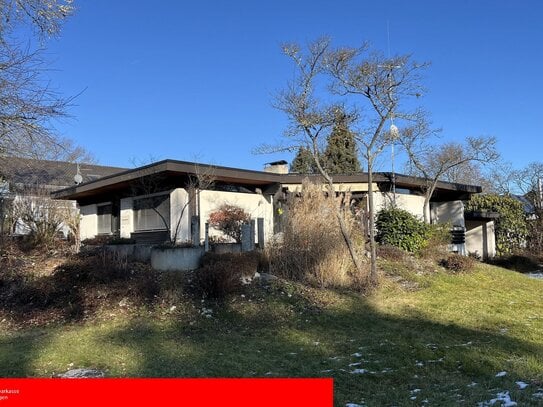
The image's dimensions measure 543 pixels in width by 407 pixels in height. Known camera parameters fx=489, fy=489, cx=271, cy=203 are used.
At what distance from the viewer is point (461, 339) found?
742 cm

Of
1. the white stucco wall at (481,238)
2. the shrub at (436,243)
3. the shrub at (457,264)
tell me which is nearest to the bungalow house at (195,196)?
the white stucco wall at (481,238)

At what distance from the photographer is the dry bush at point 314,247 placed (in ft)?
37.0

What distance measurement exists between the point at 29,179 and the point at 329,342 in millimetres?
22931

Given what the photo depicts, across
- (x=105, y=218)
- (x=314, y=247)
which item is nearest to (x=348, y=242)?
(x=314, y=247)

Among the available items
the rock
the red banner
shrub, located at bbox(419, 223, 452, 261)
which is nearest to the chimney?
shrub, located at bbox(419, 223, 452, 261)

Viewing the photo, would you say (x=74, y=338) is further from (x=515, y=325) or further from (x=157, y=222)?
(x=157, y=222)

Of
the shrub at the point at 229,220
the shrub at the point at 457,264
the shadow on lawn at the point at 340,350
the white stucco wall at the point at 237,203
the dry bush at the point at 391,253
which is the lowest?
the shadow on lawn at the point at 340,350

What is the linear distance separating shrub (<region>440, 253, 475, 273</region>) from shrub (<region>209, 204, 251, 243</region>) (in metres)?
6.41

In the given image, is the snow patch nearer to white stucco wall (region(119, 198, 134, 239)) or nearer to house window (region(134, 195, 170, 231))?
house window (region(134, 195, 170, 231))

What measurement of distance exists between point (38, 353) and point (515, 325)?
24.9 ft

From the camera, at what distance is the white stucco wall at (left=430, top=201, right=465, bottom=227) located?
23.4 metres

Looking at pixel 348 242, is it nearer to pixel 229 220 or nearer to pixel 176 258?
pixel 176 258

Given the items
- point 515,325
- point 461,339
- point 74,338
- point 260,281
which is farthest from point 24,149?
point 515,325

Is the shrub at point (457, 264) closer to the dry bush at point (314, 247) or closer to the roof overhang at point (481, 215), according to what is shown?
the dry bush at point (314, 247)
